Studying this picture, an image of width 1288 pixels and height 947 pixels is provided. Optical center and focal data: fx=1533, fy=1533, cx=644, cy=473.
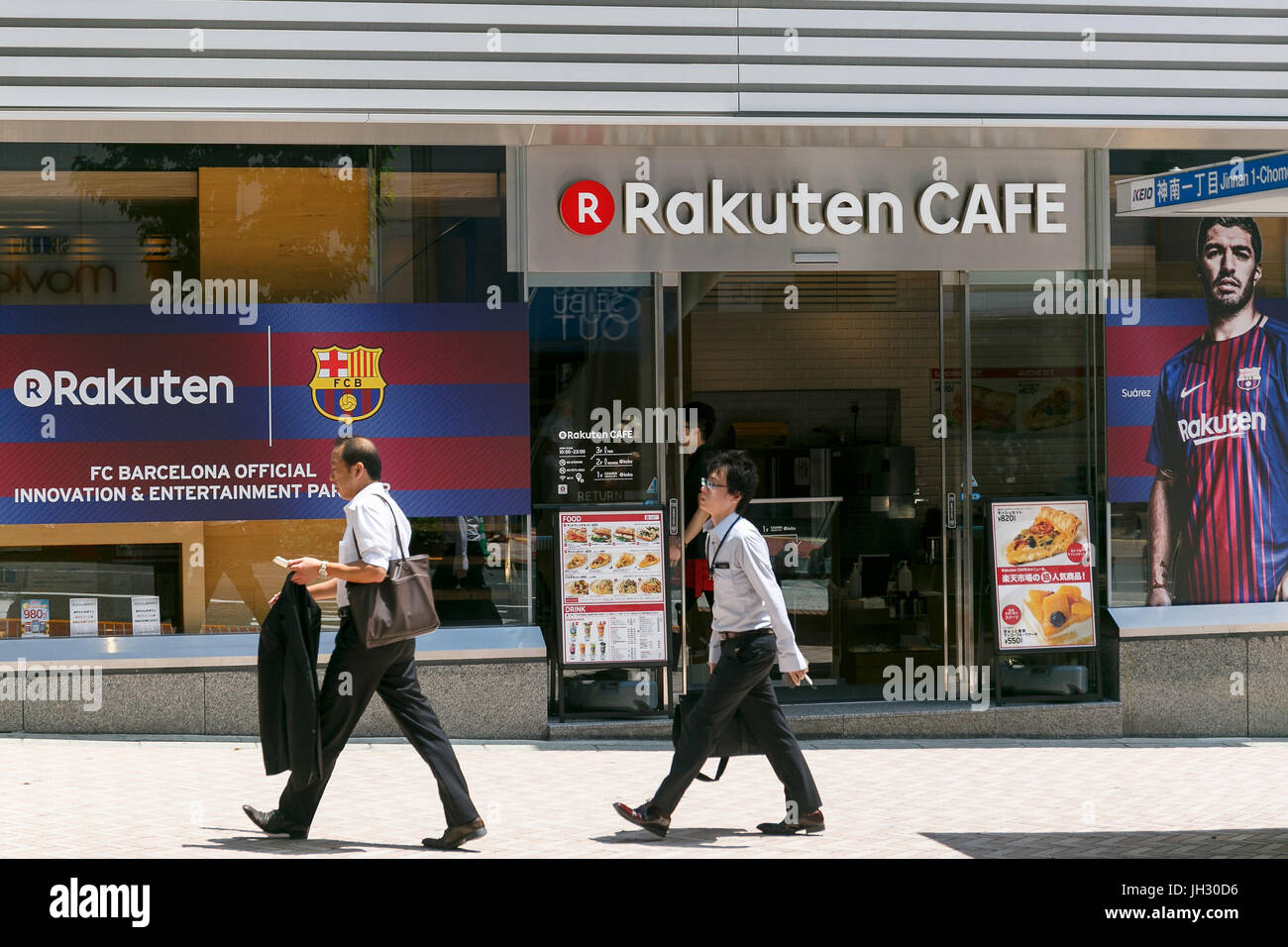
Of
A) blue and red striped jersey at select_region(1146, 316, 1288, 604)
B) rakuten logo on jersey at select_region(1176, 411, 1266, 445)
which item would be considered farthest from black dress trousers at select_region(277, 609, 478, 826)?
rakuten logo on jersey at select_region(1176, 411, 1266, 445)

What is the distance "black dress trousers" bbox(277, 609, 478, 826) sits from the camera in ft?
22.7

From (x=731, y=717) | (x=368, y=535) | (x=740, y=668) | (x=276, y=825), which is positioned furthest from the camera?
(x=731, y=717)

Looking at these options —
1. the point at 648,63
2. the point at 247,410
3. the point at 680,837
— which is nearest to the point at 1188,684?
the point at 680,837

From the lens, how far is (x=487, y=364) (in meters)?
10.0

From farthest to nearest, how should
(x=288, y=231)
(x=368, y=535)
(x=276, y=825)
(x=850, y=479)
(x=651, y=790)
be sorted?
1. (x=850, y=479)
2. (x=288, y=231)
3. (x=651, y=790)
4. (x=276, y=825)
5. (x=368, y=535)

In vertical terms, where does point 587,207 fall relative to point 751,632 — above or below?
above

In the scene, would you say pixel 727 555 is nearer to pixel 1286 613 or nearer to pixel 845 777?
pixel 845 777

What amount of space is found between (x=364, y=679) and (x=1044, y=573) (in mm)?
5391

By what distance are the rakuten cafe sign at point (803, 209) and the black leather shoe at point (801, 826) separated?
4148mm

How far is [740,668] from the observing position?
7.22 metres

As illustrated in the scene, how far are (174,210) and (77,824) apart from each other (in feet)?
13.9

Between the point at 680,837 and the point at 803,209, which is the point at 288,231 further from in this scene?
the point at 680,837

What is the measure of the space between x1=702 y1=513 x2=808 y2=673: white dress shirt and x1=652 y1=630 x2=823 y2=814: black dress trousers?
2.8 inches

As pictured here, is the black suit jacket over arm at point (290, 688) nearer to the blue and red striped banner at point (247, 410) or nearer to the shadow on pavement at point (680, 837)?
the shadow on pavement at point (680, 837)
